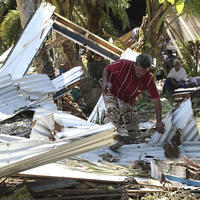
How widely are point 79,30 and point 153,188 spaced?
4345mm

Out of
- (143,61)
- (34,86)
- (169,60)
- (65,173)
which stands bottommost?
(65,173)

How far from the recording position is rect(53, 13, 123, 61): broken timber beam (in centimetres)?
787

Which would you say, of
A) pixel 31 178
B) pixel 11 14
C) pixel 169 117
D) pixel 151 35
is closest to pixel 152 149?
pixel 169 117

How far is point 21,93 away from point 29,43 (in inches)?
47.8

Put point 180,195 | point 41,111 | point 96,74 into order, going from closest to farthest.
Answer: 1. point 180,195
2. point 41,111
3. point 96,74

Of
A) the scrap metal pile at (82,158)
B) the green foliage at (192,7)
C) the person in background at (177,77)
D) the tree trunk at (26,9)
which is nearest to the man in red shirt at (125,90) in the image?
the scrap metal pile at (82,158)

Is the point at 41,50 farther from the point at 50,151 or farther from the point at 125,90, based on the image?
the point at 50,151

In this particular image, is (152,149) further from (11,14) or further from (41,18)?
(11,14)

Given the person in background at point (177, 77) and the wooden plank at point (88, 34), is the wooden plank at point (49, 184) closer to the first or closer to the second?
the wooden plank at point (88, 34)

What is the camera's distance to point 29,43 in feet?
24.3

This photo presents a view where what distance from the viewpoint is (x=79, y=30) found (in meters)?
7.88

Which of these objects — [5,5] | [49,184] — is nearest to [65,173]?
[49,184]

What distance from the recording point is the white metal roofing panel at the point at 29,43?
23.2ft

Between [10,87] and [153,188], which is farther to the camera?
[10,87]
